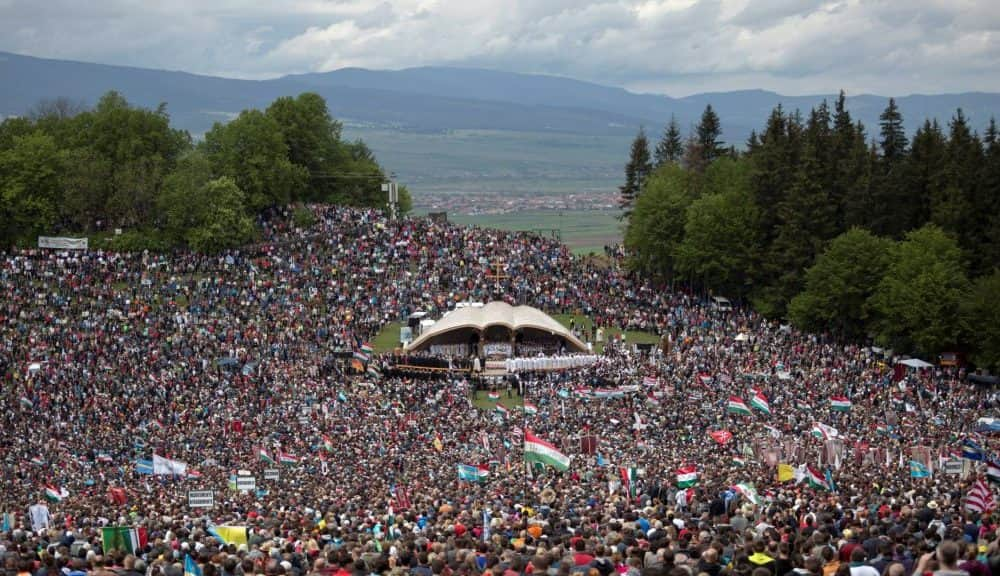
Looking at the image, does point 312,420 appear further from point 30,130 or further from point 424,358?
point 30,130

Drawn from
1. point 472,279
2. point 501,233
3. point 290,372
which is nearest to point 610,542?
point 290,372

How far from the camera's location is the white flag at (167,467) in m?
39.3

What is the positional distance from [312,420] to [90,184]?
36.7m

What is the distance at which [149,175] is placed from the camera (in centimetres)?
8019

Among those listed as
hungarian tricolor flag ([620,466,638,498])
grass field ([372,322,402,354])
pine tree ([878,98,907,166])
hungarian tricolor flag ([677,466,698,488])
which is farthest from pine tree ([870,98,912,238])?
hungarian tricolor flag ([677,466,698,488])

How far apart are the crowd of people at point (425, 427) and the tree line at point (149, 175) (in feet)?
10.1

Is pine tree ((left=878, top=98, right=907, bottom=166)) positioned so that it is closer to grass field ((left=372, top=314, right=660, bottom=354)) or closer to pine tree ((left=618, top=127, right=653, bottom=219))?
grass field ((left=372, top=314, right=660, bottom=354))

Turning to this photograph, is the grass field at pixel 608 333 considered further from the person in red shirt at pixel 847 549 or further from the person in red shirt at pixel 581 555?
the person in red shirt at pixel 581 555

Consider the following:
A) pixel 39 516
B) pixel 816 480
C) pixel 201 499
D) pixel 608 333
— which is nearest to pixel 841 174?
pixel 608 333

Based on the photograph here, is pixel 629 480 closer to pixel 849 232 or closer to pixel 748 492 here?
pixel 748 492

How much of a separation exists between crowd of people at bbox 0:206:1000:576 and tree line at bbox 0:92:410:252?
306 cm

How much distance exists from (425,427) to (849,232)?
29461 mm

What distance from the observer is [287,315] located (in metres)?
64.6

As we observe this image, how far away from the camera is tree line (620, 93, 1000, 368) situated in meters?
60.0
